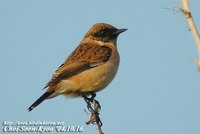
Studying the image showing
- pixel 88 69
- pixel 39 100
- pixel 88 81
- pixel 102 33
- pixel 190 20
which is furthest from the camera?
pixel 102 33

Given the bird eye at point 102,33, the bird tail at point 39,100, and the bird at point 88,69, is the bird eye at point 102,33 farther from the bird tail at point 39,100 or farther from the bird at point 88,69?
the bird tail at point 39,100

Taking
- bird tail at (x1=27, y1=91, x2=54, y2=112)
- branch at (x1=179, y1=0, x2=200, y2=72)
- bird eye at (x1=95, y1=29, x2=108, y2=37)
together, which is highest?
branch at (x1=179, y1=0, x2=200, y2=72)

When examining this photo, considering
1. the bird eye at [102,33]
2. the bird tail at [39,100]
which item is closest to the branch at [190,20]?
the bird tail at [39,100]

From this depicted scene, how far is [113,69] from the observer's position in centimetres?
862

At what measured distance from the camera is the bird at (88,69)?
802 cm

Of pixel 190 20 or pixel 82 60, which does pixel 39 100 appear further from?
pixel 190 20

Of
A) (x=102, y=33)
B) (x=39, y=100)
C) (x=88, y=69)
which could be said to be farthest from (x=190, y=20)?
(x=102, y=33)

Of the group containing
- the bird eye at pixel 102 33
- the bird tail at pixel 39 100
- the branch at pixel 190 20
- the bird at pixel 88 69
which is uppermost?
the branch at pixel 190 20

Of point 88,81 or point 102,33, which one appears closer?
point 88,81

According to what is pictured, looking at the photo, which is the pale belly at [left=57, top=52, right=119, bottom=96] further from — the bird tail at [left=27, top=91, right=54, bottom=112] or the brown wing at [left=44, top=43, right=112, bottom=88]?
the bird tail at [left=27, top=91, right=54, bottom=112]

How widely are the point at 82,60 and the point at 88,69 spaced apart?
0.39 metres

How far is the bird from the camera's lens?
8023mm

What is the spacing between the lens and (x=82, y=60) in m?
8.89

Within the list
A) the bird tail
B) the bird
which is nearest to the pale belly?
the bird
